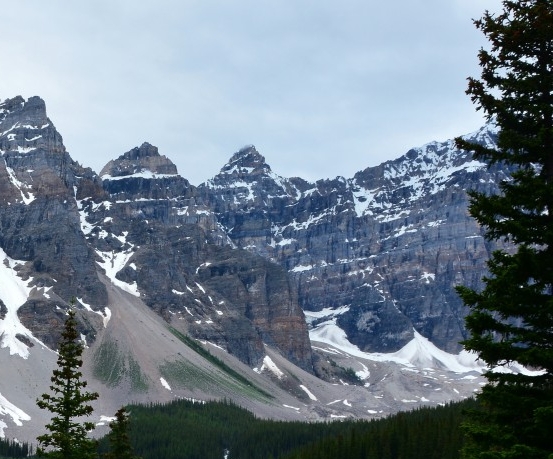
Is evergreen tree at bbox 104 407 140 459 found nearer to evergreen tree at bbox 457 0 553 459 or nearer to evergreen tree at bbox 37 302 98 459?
evergreen tree at bbox 37 302 98 459

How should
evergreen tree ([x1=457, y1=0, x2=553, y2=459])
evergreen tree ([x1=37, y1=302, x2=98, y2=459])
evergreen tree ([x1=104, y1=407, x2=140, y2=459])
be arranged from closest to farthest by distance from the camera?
evergreen tree ([x1=457, y1=0, x2=553, y2=459]) < evergreen tree ([x1=37, y1=302, x2=98, y2=459]) < evergreen tree ([x1=104, y1=407, x2=140, y2=459])

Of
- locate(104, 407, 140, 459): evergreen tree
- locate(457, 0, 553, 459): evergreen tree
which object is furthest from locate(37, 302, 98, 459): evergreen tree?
locate(457, 0, 553, 459): evergreen tree

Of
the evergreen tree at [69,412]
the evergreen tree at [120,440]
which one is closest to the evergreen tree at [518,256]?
the evergreen tree at [69,412]

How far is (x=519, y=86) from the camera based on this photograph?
77.3 feet

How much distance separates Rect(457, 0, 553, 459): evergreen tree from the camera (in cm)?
2128

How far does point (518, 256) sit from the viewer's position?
21031mm

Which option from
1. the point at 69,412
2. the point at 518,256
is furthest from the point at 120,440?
the point at 518,256

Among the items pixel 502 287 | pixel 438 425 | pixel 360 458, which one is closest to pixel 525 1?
pixel 502 287

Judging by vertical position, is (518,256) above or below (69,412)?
above

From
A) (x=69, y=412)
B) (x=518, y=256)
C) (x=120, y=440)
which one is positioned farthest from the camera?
(x=120, y=440)

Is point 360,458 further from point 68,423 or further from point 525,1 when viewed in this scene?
point 525,1

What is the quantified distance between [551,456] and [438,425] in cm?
12668

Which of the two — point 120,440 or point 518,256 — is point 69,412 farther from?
point 518,256

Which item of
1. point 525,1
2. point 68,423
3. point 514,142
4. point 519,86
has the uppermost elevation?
point 525,1
